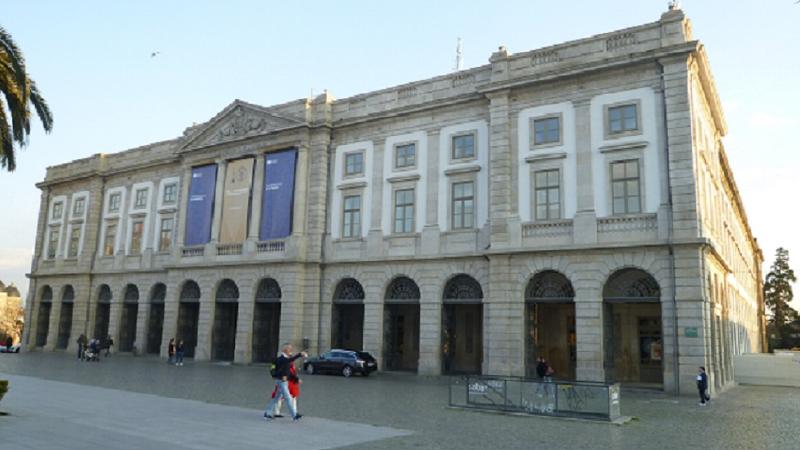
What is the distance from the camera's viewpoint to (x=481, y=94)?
32.0m

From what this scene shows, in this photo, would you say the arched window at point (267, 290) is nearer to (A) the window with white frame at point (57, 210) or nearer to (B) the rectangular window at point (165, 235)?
(B) the rectangular window at point (165, 235)

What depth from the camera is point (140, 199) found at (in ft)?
156

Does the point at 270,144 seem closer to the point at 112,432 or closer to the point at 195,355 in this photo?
the point at 195,355

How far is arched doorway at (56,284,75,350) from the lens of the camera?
50438 millimetres

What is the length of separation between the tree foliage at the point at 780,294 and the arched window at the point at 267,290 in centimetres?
7905

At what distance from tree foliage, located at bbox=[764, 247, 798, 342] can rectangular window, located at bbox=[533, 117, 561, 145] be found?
7596cm

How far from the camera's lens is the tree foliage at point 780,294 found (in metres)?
89.3

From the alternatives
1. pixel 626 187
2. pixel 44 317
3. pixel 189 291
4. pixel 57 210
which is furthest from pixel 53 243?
pixel 626 187

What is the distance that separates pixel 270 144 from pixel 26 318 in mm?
30114

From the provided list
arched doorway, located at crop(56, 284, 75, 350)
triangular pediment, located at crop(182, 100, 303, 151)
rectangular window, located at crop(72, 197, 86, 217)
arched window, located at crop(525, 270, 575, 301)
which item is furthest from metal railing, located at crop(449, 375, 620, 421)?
rectangular window, located at crop(72, 197, 86, 217)

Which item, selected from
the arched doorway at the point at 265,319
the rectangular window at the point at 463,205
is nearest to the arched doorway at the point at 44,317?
the arched doorway at the point at 265,319

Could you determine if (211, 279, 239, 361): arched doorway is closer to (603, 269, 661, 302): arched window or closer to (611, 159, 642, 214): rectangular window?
(603, 269, 661, 302): arched window

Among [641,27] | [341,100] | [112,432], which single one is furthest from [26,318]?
[641,27]

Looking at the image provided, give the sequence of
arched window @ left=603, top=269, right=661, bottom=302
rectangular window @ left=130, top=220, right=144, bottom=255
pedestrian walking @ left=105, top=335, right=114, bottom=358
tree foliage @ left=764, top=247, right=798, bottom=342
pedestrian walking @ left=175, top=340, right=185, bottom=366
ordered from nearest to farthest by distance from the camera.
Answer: arched window @ left=603, top=269, right=661, bottom=302 → pedestrian walking @ left=175, top=340, right=185, bottom=366 → pedestrian walking @ left=105, top=335, right=114, bottom=358 → rectangular window @ left=130, top=220, right=144, bottom=255 → tree foliage @ left=764, top=247, right=798, bottom=342
